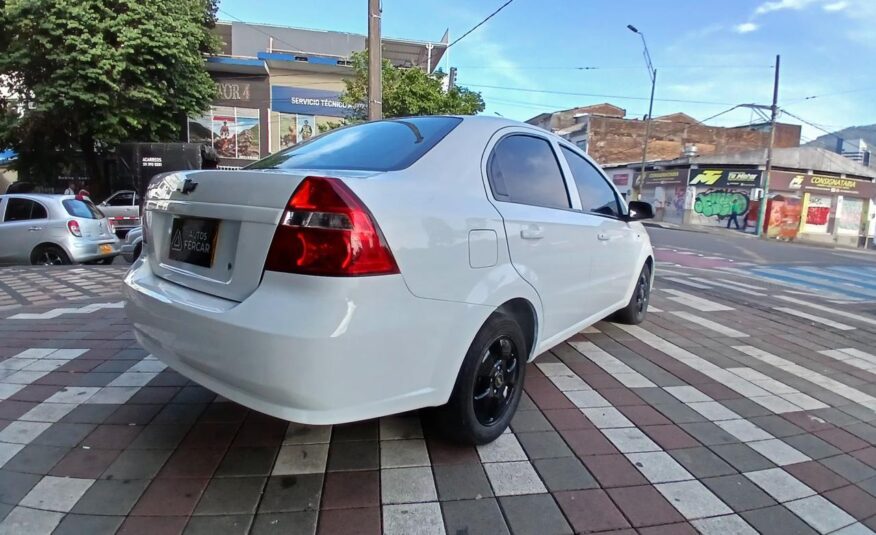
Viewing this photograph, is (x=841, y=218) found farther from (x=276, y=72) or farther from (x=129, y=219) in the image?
(x=129, y=219)

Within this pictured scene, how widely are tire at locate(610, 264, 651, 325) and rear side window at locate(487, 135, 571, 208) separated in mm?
1915

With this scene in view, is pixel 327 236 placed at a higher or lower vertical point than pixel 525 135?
lower

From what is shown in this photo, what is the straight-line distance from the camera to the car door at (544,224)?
258 centimetres

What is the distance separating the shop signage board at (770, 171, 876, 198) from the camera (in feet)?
101

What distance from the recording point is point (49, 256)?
27.6 feet

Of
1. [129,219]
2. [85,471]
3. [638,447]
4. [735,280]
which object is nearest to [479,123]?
[638,447]

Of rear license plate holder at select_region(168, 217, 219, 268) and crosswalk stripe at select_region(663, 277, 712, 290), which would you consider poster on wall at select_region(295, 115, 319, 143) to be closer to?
crosswalk stripe at select_region(663, 277, 712, 290)

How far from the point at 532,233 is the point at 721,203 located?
33.7 meters

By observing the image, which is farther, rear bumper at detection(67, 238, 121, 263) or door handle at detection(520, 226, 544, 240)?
rear bumper at detection(67, 238, 121, 263)

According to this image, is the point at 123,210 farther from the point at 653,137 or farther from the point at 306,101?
the point at 653,137

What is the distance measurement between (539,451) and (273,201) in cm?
174

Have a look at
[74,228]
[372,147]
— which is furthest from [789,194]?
[372,147]

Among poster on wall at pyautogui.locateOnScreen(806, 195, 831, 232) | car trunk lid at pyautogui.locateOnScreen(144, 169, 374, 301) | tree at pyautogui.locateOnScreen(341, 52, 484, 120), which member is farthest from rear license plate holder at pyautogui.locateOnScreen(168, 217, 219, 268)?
poster on wall at pyautogui.locateOnScreen(806, 195, 831, 232)

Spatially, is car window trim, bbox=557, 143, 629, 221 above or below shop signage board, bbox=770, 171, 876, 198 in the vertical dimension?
below
